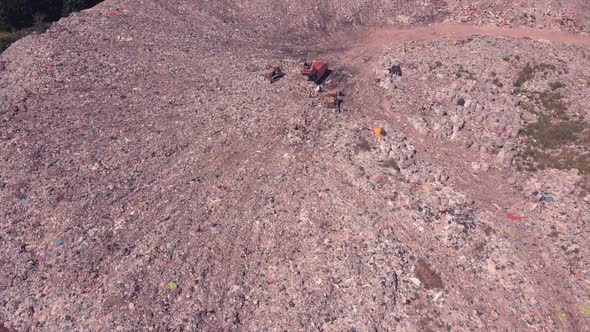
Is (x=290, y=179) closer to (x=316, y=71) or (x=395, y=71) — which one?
(x=316, y=71)

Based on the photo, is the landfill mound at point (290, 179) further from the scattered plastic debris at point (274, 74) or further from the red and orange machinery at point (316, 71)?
the red and orange machinery at point (316, 71)

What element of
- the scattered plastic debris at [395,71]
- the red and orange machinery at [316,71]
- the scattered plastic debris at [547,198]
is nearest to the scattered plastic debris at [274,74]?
the red and orange machinery at [316,71]

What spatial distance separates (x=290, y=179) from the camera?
48.8 ft

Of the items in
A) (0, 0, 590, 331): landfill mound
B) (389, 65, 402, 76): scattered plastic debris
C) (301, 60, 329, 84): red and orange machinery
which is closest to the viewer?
(0, 0, 590, 331): landfill mound

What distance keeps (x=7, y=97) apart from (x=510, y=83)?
2246 cm

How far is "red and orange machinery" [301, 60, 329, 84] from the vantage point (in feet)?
65.4

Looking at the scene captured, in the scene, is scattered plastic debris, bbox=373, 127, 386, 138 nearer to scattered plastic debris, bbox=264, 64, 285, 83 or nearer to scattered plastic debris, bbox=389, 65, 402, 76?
scattered plastic debris, bbox=389, 65, 402, 76

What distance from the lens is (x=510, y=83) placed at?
18.9 metres

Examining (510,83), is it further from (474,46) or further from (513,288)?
(513,288)

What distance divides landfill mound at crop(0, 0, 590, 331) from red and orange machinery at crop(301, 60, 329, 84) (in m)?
0.50

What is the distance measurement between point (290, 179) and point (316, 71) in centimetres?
727

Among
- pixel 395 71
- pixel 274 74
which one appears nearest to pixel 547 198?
pixel 395 71

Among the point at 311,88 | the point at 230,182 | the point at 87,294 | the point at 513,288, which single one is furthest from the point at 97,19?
the point at 513,288

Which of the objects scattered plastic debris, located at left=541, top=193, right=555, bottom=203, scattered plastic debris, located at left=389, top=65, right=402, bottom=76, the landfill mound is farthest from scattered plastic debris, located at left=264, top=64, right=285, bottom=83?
scattered plastic debris, located at left=541, top=193, right=555, bottom=203
